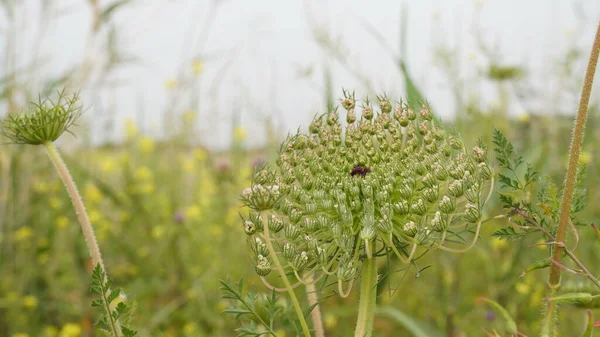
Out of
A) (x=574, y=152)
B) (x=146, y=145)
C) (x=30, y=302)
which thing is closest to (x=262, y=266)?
(x=574, y=152)

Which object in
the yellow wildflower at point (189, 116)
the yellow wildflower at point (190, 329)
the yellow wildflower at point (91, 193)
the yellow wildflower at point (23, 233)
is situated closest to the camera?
the yellow wildflower at point (190, 329)

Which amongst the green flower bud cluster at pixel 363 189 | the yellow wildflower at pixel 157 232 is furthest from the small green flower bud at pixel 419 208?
the yellow wildflower at pixel 157 232

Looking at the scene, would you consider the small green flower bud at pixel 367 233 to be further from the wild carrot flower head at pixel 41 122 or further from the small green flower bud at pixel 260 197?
the wild carrot flower head at pixel 41 122

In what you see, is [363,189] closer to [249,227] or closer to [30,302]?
[249,227]

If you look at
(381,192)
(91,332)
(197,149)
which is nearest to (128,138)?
(197,149)

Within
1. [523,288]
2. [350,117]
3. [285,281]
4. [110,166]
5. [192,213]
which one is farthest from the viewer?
[110,166]
